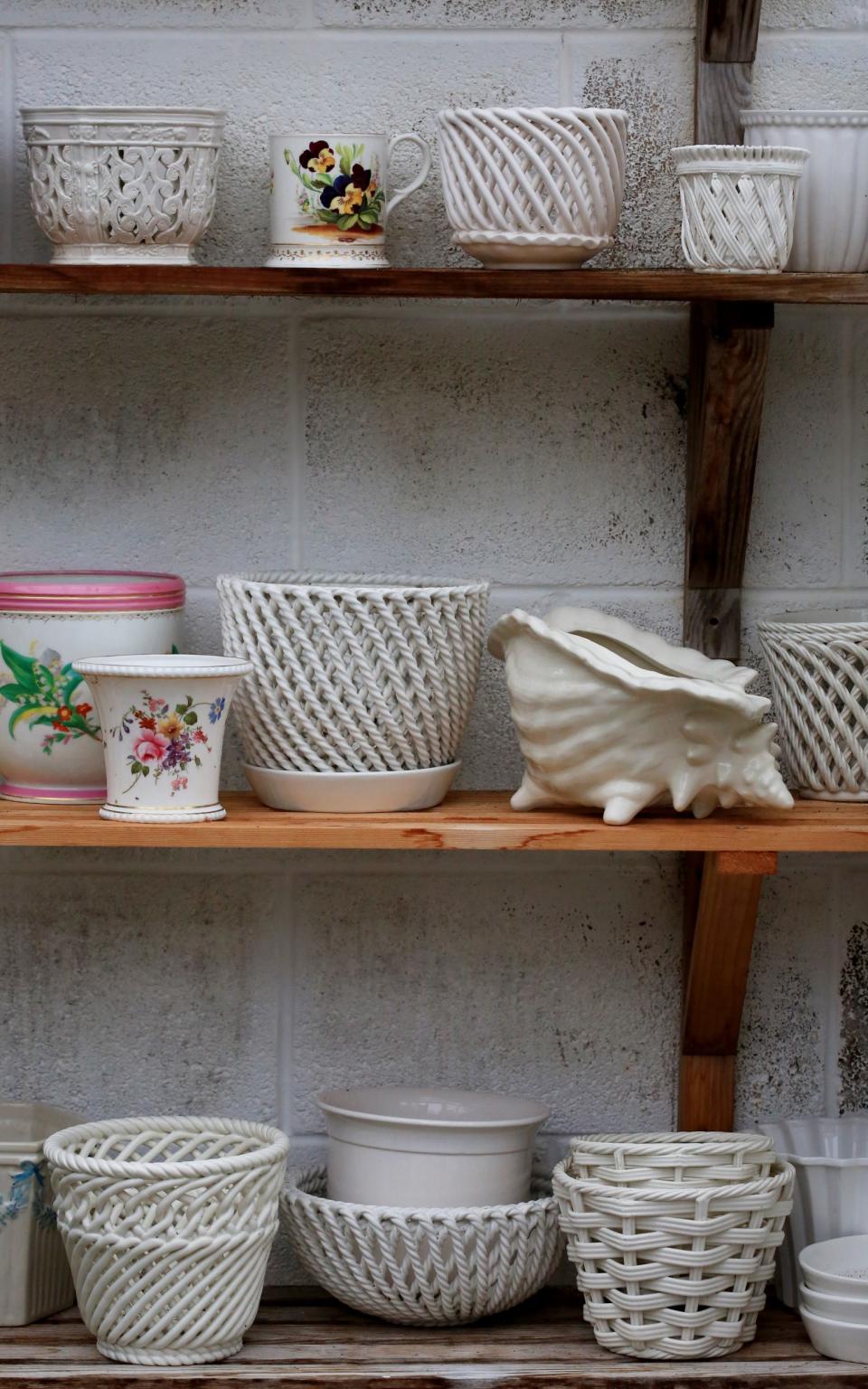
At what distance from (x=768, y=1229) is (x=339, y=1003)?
1.30 feet

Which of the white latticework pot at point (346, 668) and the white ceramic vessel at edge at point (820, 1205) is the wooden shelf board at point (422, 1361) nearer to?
the white ceramic vessel at edge at point (820, 1205)

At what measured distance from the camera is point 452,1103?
4.69 ft

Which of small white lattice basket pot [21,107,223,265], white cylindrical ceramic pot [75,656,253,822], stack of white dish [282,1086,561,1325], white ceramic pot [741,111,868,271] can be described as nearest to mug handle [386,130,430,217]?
small white lattice basket pot [21,107,223,265]

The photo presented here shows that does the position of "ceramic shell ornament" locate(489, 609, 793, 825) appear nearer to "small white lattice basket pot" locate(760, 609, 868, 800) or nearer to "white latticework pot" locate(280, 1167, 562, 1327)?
"small white lattice basket pot" locate(760, 609, 868, 800)

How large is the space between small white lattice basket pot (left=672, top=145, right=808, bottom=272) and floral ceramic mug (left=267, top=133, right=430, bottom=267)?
21cm

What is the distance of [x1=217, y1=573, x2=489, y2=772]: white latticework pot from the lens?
4.11ft

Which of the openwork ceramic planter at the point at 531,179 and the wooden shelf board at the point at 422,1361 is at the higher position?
the openwork ceramic planter at the point at 531,179

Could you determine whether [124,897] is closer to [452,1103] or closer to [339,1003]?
[339,1003]

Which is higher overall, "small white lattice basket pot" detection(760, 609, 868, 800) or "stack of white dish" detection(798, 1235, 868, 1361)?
"small white lattice basket pot" detection(760, 609, 868, 800)

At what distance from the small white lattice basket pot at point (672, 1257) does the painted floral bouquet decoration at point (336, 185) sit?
0.71m

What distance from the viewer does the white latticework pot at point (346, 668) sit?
1.25 m

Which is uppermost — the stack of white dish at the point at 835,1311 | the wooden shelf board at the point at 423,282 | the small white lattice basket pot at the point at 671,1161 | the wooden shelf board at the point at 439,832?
the wooden shelf board at the point at 423,282

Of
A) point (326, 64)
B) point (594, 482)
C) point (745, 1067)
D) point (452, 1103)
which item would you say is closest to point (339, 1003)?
point (452, 1103)

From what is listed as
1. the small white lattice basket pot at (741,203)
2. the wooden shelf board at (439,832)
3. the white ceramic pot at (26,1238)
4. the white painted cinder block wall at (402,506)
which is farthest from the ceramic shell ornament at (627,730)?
the white ceramic pot at (26,1238)
